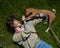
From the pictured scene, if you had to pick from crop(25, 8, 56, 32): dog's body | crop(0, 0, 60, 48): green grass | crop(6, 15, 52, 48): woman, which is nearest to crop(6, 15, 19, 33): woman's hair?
crop(6, 15, 52, 48): woman

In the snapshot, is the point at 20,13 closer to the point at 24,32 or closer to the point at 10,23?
the point at 10,23

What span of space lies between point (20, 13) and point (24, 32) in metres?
0.76

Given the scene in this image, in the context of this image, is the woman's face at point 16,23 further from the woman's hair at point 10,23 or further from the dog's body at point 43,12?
the dog's body at point 43,12

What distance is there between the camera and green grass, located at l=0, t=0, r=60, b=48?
6516mm

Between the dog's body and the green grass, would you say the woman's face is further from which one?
the dog's body

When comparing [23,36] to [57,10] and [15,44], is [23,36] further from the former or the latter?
[57,10]

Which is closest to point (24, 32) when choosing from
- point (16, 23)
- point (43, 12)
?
point (16, 23)

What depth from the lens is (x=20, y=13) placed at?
702cm

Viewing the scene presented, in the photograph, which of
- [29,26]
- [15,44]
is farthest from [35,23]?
[15,44]

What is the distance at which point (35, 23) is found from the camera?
669cm

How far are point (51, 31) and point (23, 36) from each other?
0.65 meters

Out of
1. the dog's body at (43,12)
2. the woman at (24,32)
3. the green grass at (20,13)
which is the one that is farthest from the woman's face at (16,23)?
the dog's body at (43,12)

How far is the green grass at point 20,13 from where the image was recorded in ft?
21.4

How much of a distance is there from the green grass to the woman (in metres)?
0.16
